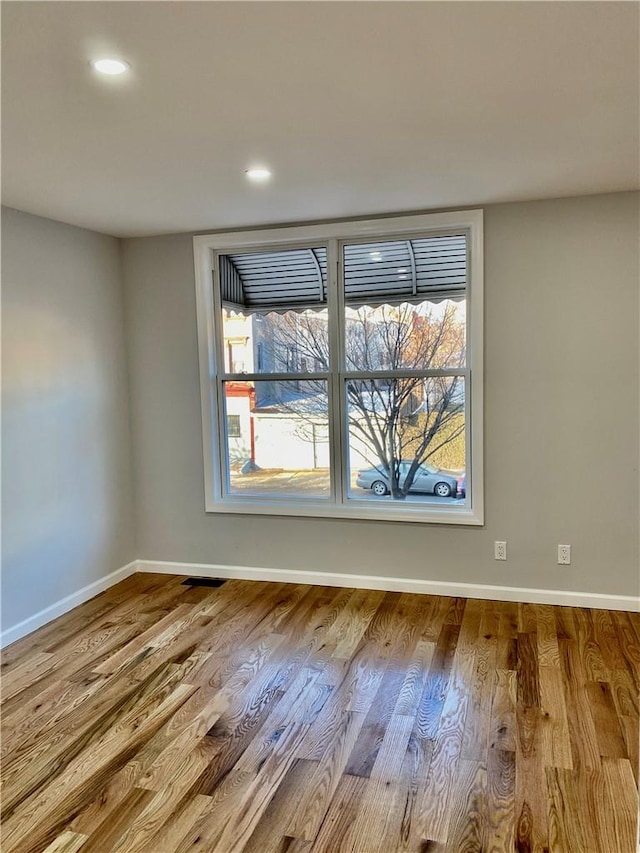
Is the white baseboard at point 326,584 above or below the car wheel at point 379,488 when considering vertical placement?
below

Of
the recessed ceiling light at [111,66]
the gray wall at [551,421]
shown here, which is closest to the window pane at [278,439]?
the gray wall at [551,421]

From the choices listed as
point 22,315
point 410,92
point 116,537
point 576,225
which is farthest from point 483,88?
point 116,537

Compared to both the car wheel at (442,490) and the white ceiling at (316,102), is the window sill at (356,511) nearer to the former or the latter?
the car wheel at (442,490)

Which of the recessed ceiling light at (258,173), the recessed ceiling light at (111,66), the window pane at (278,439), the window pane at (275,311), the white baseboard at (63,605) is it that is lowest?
the white baseboard at (63,605)

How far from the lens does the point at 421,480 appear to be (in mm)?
3898

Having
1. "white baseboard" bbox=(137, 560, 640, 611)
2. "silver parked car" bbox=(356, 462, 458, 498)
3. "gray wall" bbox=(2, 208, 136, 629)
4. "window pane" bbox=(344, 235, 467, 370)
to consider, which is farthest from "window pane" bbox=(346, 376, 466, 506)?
"gray wall" bbox=(2, 208, 136, 629)

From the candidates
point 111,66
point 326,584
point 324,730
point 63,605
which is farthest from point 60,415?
point 324,730

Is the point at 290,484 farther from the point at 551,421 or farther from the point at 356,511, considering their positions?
the point at 551,421

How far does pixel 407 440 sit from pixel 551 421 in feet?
2.99

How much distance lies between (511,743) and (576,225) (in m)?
2.76

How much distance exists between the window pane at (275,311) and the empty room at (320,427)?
0.07 ft

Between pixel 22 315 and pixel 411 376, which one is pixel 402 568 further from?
pixel 22 315

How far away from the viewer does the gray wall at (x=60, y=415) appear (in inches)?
130

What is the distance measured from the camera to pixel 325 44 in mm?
1677
